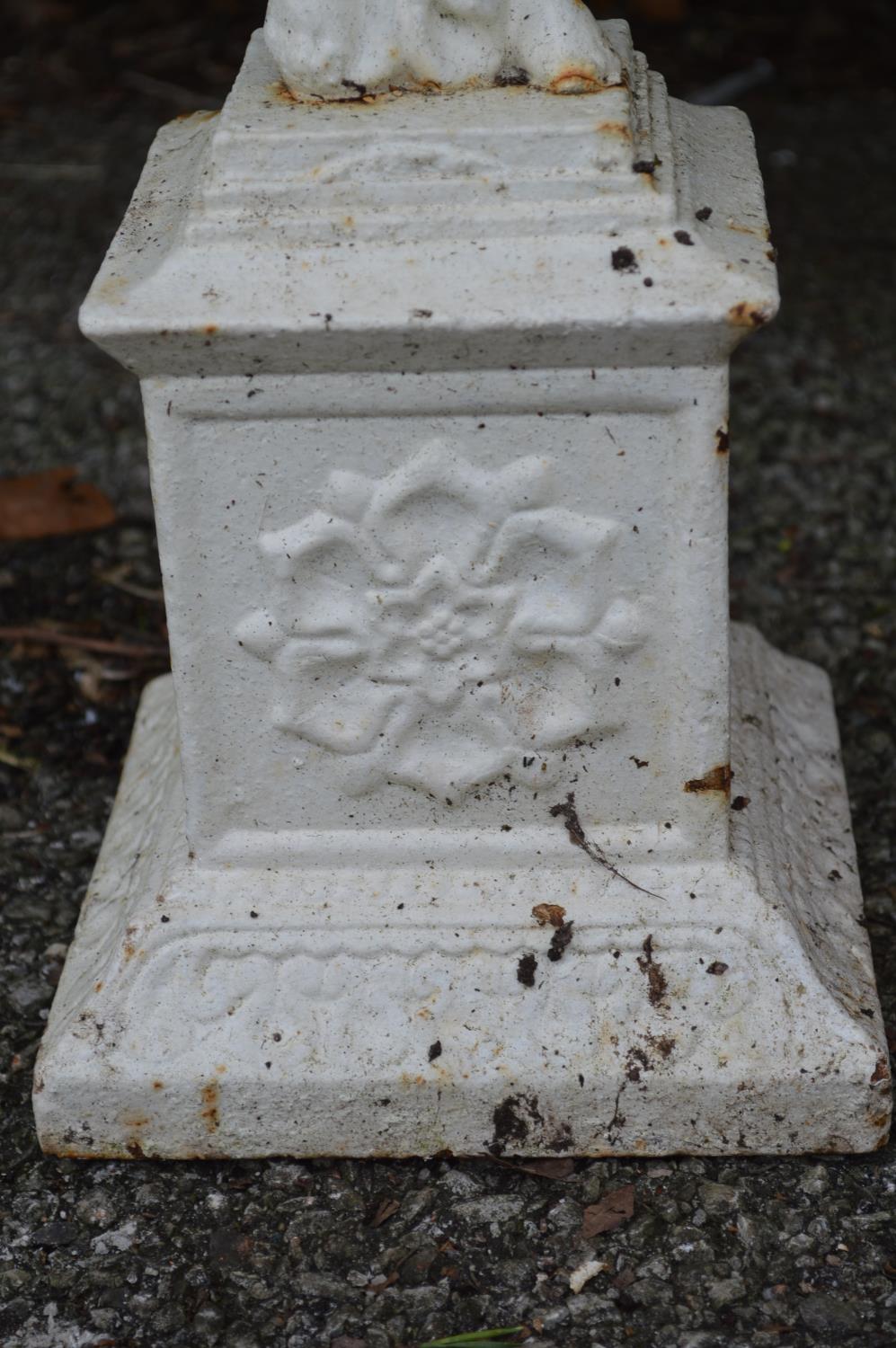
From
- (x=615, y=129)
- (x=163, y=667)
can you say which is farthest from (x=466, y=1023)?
(x=163, y=667)

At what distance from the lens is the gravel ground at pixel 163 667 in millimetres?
1790

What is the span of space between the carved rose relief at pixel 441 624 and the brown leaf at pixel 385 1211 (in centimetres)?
46

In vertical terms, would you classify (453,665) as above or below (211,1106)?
above

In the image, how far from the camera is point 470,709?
1.86 m

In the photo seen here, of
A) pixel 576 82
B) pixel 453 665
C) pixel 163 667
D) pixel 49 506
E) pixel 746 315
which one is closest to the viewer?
pixel 746 315

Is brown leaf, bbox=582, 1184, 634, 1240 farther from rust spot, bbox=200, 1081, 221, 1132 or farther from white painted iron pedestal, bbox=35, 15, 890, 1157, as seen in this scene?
rust spot, bbox=200, 1081, 221, 1132

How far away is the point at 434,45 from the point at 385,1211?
4.09 feet

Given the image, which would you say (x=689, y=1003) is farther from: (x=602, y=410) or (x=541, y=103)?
(x=541, y=103)

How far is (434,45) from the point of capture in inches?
68.4

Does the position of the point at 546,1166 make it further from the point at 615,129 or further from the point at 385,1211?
the point at 615,129

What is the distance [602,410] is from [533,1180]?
865 mm

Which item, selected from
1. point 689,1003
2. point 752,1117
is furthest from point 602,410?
point 752,1117

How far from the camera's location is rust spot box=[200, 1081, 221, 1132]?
1.90 metres

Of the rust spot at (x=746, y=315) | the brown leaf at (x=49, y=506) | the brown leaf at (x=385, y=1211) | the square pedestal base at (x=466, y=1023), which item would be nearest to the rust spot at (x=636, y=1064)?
the square pedestal base at (x=466, y=1023)
